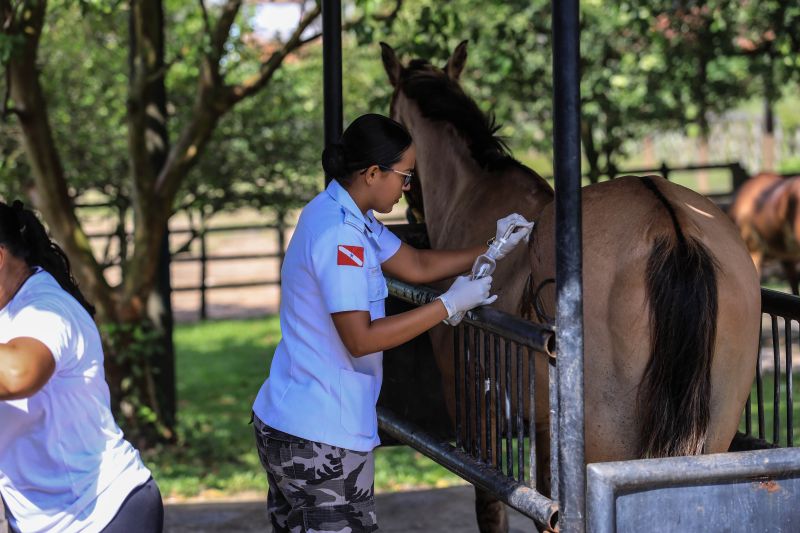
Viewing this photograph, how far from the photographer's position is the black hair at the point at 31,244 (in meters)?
2.74

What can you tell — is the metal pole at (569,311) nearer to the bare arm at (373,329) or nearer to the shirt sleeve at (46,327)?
the bare arm at (373,329)

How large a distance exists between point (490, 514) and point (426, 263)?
1.10m

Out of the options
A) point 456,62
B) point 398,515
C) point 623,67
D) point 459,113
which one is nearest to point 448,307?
point 459,113

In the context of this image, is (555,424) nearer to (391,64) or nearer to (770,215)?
(391,64)

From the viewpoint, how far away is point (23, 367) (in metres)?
2.43

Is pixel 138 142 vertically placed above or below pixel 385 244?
above

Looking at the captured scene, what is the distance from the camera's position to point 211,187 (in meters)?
8.66

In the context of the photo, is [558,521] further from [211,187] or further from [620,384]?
[211,187]

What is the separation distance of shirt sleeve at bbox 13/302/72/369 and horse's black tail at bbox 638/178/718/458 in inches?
58.8

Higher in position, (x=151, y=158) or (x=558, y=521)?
(x=151, y=158)

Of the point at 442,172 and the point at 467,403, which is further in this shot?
the point at 442,172

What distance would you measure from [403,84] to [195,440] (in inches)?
161

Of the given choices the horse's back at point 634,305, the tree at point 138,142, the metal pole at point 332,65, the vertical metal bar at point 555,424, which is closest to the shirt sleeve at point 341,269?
the vertical metal bar at point 555,424

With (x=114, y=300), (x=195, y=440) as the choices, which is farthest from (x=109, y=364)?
(x=195, y=440)
